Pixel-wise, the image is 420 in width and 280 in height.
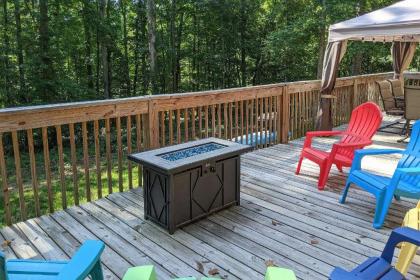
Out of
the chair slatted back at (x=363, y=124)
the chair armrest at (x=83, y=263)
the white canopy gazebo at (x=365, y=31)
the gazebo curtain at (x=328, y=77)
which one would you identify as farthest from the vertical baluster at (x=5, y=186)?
the gazebo curtain at (x=328, y=77)

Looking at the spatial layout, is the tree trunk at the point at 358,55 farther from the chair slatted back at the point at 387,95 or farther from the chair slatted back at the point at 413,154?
the chair slatted back at the point at 413,154

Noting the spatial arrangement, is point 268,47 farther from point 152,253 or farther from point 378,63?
point 152,253

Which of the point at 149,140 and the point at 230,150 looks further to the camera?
the point at 149,140

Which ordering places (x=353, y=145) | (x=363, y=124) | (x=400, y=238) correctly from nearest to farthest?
(x=400, y=238)
(x=353, y=145)
(x=363, y=124)

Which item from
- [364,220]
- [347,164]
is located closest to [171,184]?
[364,220]

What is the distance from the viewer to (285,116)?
584cm

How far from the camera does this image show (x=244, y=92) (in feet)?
16.7

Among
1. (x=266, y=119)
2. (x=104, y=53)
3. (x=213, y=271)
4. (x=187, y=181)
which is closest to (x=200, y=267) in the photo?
(x=213, y=271)

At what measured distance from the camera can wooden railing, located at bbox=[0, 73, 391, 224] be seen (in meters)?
3.19

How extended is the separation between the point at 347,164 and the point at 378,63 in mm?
14708

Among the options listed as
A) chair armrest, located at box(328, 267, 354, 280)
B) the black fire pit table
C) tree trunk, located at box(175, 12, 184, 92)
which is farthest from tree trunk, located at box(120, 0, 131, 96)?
chair armrest, located at box(328, 267, 354, 280)

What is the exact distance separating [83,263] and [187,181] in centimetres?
155

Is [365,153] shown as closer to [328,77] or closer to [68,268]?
[68,268]

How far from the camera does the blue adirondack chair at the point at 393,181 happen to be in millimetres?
2996
